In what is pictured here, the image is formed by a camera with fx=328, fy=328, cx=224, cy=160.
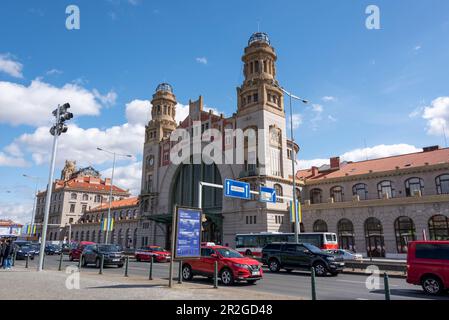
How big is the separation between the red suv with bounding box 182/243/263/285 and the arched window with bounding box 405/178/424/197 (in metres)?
32.8

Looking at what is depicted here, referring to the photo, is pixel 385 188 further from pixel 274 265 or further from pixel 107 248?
pixel 107 248

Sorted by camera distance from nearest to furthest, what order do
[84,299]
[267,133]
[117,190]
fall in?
[84,299]
[267,133]
[117,190]

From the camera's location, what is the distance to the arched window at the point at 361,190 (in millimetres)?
45053

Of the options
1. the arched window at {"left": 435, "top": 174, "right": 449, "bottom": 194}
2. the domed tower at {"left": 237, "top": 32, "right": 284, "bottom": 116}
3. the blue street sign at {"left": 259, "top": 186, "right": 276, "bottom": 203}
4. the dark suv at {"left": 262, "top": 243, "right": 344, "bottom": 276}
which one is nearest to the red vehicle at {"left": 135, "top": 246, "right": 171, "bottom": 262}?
the blue street sign at {"left": 259, "top": 186, "right": 276, "bottom": 203}

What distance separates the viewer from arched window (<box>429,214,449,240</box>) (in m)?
35.2

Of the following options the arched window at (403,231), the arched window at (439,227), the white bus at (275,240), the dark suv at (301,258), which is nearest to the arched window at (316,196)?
the arched window at (403,231)

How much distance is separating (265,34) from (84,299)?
5316 cm

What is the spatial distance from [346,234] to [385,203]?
20.9 ft

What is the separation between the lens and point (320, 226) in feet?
146

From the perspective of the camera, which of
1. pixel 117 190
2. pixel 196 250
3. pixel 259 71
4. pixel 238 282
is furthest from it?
pixel 117 190

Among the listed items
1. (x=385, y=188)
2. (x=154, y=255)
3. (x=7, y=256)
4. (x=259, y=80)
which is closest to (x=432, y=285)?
(x=7, y=256)

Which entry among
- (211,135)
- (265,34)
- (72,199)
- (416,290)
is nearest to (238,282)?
(416,290)

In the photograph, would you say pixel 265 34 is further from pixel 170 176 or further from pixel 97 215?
pixel 97 215

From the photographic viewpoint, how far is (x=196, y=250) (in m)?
14.7
